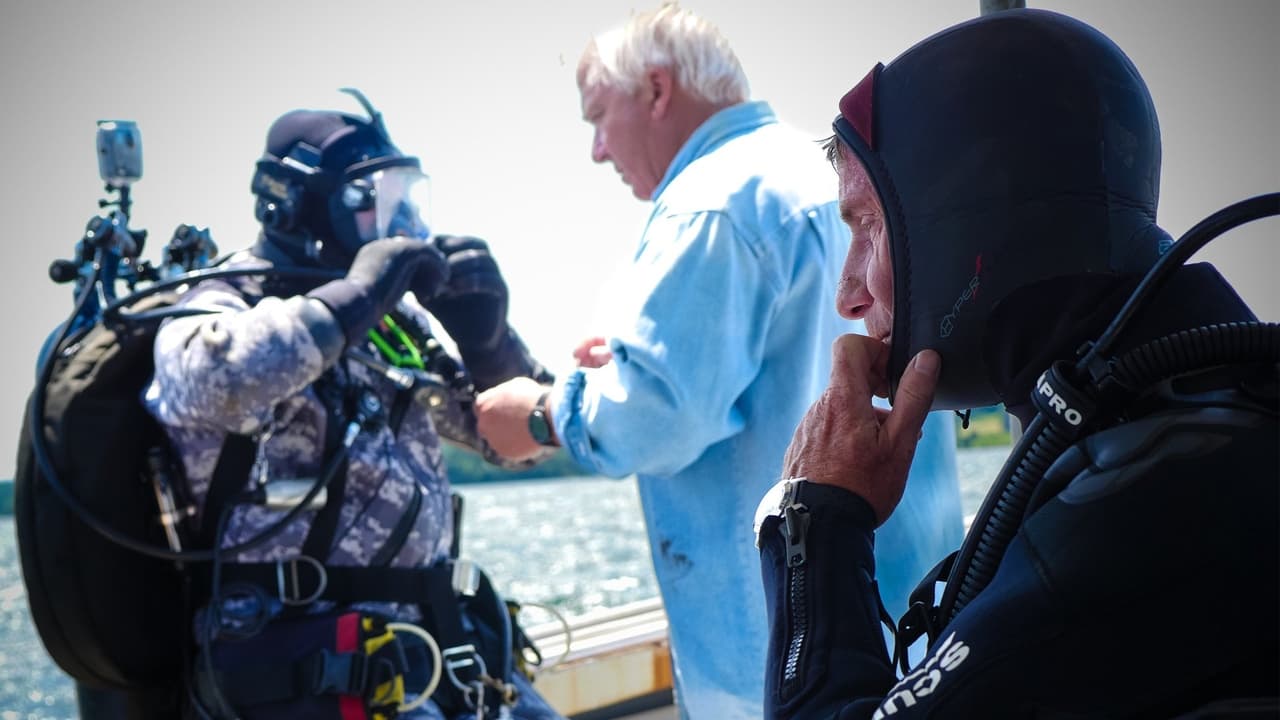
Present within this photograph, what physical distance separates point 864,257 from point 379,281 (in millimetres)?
1181

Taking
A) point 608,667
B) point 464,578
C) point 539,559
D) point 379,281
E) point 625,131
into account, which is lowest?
point 539,559

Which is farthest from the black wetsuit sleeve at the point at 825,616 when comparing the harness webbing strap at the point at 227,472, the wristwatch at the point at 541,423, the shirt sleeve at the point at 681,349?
the harness webbing strap at the point at 227,472

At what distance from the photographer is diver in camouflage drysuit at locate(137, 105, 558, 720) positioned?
1.94 meters

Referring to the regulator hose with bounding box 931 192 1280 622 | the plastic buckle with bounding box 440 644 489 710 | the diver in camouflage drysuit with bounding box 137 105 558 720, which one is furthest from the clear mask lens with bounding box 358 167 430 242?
the regulator hose with bounding box 931 192 1280 622

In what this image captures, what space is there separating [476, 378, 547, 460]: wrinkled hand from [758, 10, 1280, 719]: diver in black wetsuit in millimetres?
1044

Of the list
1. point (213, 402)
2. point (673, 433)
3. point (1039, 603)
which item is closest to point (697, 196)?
point (673, 433)

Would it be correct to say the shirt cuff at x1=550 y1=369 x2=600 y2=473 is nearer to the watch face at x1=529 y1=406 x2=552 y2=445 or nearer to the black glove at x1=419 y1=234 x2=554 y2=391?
the watch face at x1=529 y1=406 x2=552 y2=445

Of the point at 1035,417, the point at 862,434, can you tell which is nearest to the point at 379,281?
the point at 862,434

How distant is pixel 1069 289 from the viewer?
983 mm

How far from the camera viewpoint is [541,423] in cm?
210

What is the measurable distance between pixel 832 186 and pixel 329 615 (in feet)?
4.00

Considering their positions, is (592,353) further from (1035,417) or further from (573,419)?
(1035,417)

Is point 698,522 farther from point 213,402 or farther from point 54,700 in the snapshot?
point 54,700

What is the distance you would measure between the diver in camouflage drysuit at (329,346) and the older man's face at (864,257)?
1110 millimetres
